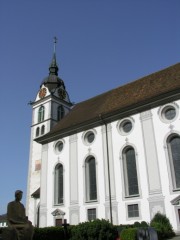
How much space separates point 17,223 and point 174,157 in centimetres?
1517

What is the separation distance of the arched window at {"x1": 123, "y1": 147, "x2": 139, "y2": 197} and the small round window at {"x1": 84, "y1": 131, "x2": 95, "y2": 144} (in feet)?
13.3

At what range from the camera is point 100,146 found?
84.3 feet

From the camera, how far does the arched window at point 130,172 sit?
22672 mm

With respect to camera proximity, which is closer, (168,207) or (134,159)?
(168,207)

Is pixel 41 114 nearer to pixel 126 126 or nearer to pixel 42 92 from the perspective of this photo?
pixel 42 92

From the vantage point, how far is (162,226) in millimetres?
18281

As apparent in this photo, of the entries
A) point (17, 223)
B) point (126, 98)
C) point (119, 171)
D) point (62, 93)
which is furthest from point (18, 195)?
point (62, 93)

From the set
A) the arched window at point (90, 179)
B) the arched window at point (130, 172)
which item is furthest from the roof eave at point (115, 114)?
the arched window at point (90, 179)

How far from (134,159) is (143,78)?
1047cm

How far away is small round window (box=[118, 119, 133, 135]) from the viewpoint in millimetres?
24498

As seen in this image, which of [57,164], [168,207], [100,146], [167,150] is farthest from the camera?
[57,164]

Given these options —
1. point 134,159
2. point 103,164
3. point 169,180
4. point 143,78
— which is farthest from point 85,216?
point 143,78

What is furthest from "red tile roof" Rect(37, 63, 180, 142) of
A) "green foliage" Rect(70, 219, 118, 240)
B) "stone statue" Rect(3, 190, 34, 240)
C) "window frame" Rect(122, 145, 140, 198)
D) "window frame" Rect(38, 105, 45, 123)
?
"stone statue" Rect(3, 190, 34, 240)

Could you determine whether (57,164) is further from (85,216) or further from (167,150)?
(167,150)
